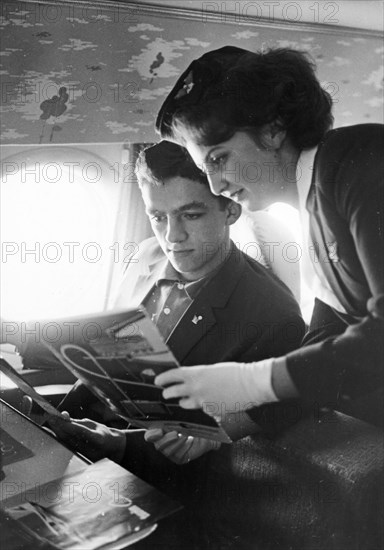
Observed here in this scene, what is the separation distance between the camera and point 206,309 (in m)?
2.13

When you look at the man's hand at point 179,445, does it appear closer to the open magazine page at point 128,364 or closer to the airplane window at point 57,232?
the open magazine page at point 128,364

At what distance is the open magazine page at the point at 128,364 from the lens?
7.02 feet

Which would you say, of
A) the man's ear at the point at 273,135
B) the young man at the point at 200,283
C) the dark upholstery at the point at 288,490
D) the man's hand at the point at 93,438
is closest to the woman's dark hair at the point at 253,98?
the man's ear at the point at 273,135

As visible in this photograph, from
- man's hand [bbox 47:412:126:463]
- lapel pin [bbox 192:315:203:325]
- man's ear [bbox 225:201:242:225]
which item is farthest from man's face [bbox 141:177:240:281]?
man's hand [bbox 47:412:126:463]

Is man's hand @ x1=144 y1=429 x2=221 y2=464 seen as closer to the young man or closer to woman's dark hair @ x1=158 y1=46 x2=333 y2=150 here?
the young man

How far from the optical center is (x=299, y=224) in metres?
2.03

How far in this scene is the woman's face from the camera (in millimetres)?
1993

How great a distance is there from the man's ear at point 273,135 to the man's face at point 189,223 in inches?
8.4

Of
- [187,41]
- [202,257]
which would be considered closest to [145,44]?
[187,41]

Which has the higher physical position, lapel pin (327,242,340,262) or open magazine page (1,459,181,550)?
lapel pin (327,242,340,262)

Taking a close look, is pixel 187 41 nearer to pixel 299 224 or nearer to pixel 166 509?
pixel 299 224

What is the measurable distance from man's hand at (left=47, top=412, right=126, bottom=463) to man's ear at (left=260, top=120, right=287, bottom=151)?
3.76 ft

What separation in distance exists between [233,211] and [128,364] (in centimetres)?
60

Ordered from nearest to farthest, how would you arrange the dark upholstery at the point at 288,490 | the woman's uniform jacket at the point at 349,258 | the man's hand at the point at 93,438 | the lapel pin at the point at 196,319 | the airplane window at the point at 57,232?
the woman's uniform jacket at the point at 349,258, the dark upholstery at the point at 288,490, the lapel pin at the point at 196,319, the airplane window at the point at 57,232, the man's hand at the point at 93,438
